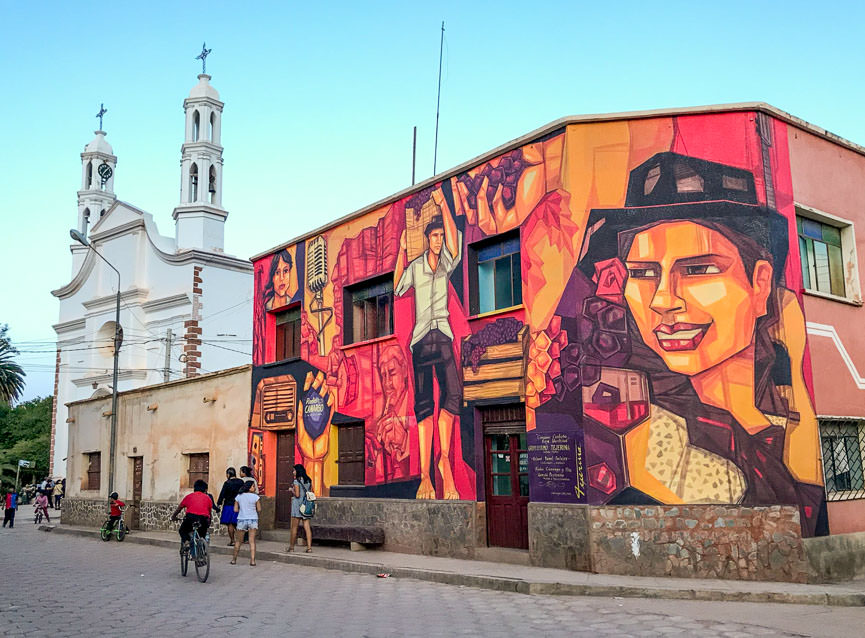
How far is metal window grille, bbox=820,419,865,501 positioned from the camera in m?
12.2

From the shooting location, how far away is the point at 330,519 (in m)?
16.8

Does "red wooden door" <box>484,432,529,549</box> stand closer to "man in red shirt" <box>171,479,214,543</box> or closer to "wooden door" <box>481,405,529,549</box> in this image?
"wooden door" <box>481,405,529,549</box>

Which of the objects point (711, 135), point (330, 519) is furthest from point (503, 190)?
point (330, 519)

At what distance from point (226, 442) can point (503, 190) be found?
10.4 metres

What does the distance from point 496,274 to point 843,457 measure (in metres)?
6.38

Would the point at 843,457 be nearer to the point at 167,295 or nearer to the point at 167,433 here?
the point at 167,433

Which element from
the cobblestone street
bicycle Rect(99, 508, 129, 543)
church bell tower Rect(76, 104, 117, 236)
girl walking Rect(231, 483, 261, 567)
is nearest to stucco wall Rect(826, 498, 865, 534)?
the cobblestone street

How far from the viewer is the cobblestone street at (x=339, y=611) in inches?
317

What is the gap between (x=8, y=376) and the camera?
56312mm

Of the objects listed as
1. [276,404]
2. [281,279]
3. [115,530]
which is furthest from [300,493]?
[115,530]

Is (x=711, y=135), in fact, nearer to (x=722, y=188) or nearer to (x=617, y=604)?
(x=722, y=188)

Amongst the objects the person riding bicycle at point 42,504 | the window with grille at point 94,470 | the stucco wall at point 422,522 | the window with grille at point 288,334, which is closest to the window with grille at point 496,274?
the stucco wall at point 422,522

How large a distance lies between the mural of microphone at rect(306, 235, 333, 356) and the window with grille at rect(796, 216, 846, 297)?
9.65 meters

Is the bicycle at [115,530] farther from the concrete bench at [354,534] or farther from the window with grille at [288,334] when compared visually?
the concrete bench at [354,534]
